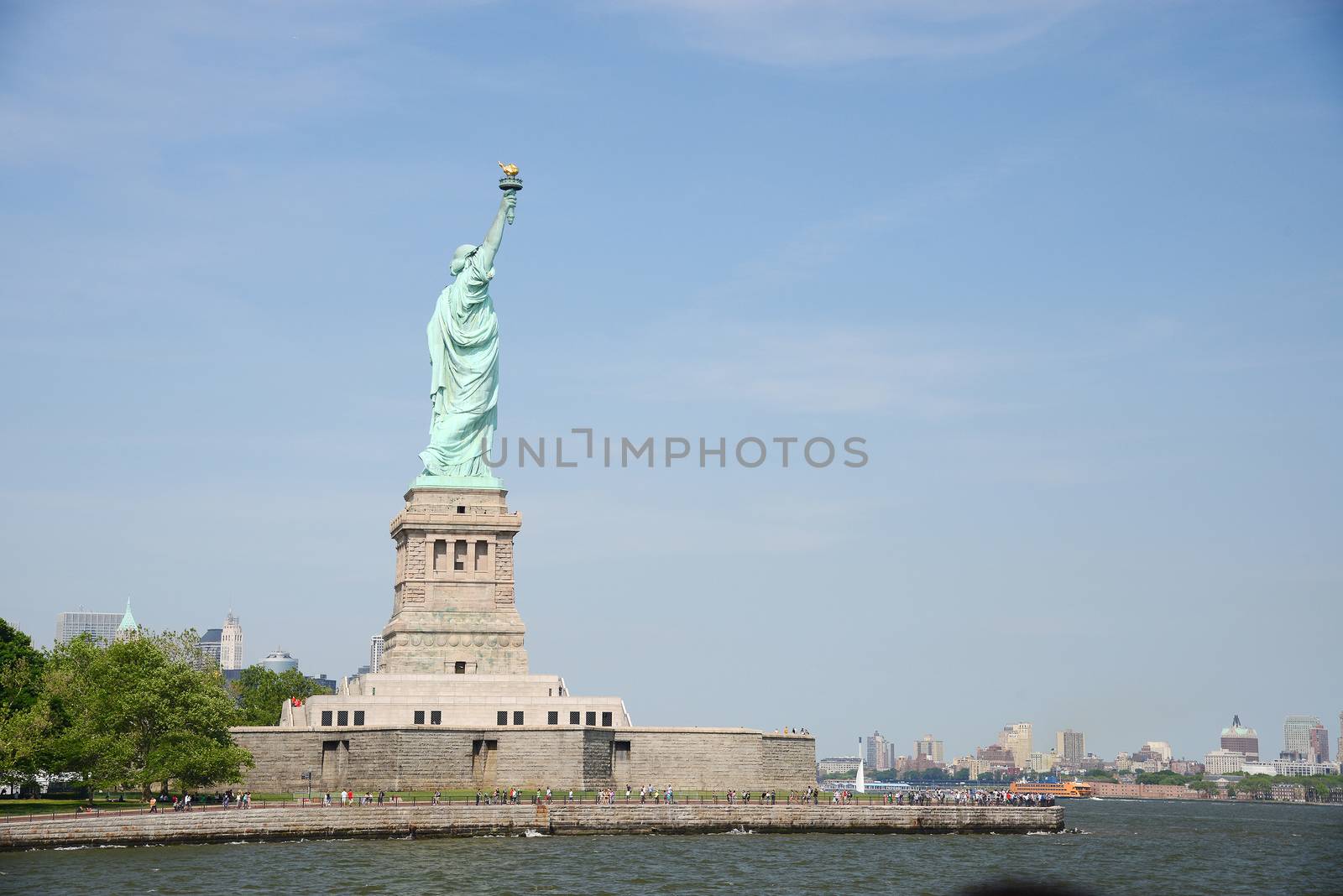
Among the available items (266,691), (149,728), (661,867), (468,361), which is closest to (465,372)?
(468,361)

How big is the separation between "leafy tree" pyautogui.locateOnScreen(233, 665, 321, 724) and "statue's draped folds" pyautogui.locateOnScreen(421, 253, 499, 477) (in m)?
24.1

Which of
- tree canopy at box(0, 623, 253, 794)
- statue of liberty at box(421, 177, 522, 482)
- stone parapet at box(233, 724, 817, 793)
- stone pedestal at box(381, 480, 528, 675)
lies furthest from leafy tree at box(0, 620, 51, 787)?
statue of liberty at box(421, 177, 522, 482)

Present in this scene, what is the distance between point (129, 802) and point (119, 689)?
16.7 ft

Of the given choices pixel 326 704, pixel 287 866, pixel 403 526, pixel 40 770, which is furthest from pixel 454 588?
pixel 287 866

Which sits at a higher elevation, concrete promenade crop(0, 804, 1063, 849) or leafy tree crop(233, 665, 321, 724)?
leafy tree crop(233, 665, 321, 724)

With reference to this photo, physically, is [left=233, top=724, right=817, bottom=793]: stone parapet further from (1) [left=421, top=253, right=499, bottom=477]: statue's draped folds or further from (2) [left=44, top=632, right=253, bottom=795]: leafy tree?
(1) [left=421, top=253, right=499, bottom=477]: statue's draped folds

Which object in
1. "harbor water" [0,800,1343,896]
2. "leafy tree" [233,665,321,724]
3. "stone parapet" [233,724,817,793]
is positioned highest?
"leafy tree" [233,665,321,724]

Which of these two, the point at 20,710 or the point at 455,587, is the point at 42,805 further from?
the point at 455,587

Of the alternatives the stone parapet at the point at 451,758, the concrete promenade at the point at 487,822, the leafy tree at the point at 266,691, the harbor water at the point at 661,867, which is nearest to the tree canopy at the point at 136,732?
the stone parapet at the point at 451,758

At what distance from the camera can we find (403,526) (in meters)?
86.0

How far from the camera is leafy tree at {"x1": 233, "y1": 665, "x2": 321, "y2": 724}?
109 meters

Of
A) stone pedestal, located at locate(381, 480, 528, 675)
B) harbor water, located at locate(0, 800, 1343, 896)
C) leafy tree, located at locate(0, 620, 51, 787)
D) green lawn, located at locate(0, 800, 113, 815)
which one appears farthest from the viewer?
stone pedestal, located at locate(381, 480, 528, 675)

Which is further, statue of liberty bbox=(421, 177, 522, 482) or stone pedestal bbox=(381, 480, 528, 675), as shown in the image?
statue of liberty bbox=(421, 177, 522, 482)

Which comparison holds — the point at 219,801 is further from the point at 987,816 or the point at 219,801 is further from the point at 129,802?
the point at 987,816
